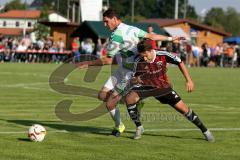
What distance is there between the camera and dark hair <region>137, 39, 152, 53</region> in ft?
36.5

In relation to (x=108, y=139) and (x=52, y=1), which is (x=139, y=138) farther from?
(x=52, y=1)

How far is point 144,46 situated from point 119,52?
78 centimetres

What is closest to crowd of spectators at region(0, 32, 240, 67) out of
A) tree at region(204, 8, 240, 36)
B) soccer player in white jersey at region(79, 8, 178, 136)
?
soccer player in white jersey at region(79, 8, 178, 136)

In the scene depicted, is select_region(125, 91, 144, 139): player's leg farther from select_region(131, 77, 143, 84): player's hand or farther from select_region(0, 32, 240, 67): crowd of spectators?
select_region(0, 32, 240, 67): crowd of spectators

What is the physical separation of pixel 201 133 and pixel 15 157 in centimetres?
418

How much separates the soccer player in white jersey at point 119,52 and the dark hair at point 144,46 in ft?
1.51

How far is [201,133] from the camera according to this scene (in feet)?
40.2

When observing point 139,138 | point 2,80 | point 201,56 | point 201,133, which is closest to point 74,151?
point 139,138

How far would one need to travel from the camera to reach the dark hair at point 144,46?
36.5ft

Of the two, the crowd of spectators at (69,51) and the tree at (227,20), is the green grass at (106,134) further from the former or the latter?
the tree at (227,20)

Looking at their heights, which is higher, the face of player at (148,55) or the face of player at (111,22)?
the face of player at (111,22)

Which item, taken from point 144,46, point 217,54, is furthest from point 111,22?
point 217,54

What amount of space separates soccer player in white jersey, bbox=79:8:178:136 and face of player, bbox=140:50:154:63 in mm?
432

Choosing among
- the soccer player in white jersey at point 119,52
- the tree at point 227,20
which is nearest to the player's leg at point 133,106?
the soccer player in white jersey at point 119,52
